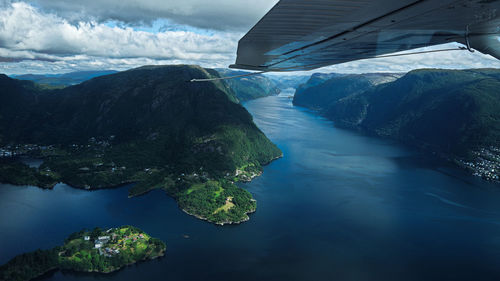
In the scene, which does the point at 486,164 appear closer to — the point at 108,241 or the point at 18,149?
the point at 108,241

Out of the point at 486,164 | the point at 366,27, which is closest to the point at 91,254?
the point at 366,27

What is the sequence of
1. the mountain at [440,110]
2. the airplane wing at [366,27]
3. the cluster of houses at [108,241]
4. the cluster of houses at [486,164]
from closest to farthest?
the airplane wing at [366,27]
the cluster of houses at [108,241]
the cluster of houses at [486,164]
the mountain at [440,110]

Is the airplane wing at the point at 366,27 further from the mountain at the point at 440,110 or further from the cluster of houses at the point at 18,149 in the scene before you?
the cluster of houses at the point at 18,149

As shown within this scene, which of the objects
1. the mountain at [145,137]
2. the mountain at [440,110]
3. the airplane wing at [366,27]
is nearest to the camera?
the airplane wing at [366,27]

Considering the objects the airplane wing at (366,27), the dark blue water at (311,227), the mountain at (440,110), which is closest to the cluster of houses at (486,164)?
the mountain at (440,110)

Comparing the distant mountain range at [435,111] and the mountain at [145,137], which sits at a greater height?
the distant mountain range at [435,111]

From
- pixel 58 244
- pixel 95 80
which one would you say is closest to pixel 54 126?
pixel 95 80

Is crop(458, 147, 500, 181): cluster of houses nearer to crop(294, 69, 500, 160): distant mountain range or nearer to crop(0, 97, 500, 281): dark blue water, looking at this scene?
crop(294, 69, 500, 160): distant mountain range

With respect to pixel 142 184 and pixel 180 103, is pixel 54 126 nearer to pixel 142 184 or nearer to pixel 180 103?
pixel 180 103
